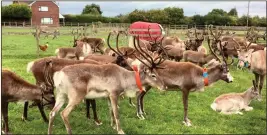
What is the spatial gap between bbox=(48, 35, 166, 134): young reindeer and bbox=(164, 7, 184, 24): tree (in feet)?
140

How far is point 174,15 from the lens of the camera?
164 feet

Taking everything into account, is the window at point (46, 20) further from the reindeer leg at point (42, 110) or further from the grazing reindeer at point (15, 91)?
the grazing reindeer at point (15, 91)

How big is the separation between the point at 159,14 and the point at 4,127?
133 ft

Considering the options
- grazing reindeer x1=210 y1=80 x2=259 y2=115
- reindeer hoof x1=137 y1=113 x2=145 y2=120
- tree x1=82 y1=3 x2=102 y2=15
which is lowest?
reindeer hoof x1=137 y1=113 x2=145 y2=120

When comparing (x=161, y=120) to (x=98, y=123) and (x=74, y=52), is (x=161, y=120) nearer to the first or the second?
(x=98, y=123)

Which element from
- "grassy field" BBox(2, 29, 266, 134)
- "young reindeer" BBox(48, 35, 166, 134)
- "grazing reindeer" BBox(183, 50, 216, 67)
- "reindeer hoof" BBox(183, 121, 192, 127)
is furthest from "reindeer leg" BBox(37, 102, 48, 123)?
"grazing reindeer" BBox(183, 50, 216, 67)

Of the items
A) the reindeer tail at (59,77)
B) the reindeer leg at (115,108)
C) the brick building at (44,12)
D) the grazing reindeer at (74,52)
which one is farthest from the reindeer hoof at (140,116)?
the brick building at (44,12)

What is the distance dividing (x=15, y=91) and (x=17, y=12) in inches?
1588

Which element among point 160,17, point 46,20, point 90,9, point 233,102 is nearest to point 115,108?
point 233,102

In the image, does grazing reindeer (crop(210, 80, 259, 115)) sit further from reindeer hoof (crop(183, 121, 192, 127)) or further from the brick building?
the brick building

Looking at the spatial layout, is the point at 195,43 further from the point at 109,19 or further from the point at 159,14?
the point at 109,19

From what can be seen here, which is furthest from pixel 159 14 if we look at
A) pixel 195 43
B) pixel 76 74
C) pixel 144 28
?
pixel 76 74

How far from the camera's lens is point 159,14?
4622 cm

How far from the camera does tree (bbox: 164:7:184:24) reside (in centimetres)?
4931
